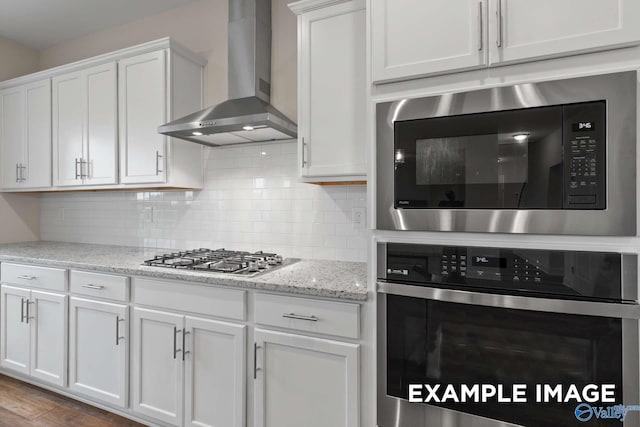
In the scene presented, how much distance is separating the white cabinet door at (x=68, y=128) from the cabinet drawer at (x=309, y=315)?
2120 millimetres

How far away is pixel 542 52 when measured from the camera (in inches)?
49.3

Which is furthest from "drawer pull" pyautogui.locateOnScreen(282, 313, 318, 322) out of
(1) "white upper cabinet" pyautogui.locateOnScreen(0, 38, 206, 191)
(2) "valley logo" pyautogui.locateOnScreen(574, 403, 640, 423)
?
(1) "white upper cabinet" pyautogui.locateOnScreen(0, 38, 206, 191)

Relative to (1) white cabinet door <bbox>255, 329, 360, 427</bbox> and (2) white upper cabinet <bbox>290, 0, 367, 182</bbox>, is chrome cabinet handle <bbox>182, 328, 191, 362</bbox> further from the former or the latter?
(2) white upper cabinet <bbox>290, 0, 367, 182</bbox>

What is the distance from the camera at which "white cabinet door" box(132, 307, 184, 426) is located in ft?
6.33

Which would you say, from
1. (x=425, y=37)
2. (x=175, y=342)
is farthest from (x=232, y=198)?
(x=425, y=37)

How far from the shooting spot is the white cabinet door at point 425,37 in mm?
1355

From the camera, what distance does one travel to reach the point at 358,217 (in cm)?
228

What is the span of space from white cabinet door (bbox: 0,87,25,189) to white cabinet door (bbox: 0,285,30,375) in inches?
43.8

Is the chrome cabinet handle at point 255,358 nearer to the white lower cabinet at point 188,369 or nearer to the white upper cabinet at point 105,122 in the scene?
the white lower cabinet at point 188,369

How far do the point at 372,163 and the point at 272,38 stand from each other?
5.00 feet

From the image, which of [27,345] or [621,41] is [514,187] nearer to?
[621,41]

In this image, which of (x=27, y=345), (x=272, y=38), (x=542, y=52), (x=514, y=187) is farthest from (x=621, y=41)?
(x=27, y=345)

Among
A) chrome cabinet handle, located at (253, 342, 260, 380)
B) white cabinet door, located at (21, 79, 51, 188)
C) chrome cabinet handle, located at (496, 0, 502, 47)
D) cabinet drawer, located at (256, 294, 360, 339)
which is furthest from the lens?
white cabinet door, located at (21, 79, 51, 188)

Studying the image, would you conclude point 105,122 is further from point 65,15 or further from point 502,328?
point 502,328
